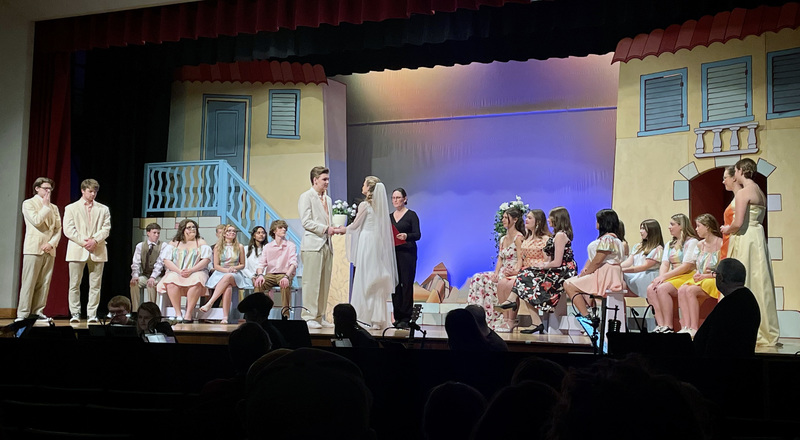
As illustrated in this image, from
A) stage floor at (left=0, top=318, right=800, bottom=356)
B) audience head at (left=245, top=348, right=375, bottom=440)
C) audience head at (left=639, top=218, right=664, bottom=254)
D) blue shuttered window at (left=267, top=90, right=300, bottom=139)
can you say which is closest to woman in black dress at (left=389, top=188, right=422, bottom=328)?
stage floor at (left=0, top=318, right=800, bottom=356)

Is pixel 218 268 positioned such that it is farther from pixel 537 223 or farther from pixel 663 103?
pixel 663 103

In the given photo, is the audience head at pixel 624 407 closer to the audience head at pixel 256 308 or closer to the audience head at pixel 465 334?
the audience head at pixel 465 334

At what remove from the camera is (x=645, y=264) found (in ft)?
24.1

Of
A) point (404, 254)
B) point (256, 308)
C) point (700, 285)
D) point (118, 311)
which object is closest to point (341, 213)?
point (404, 254)

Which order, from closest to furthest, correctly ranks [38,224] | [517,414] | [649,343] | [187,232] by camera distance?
[517,414] < [649,343] < [38,224] < [187,232]

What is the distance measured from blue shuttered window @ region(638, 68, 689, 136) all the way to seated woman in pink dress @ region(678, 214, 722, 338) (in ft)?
9.21

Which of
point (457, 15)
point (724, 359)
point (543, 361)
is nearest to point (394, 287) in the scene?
point (457, 15)

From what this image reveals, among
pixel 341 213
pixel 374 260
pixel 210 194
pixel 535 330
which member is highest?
pixel 210 194

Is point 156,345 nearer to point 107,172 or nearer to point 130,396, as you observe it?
point 130,396

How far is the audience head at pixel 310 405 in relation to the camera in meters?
1.15

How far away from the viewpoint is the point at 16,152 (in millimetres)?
9008

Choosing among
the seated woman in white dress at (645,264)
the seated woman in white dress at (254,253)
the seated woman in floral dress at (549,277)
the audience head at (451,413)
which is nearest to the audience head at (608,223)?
the seated woman in floral dress at (549,277)

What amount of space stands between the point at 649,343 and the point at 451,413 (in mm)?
2221

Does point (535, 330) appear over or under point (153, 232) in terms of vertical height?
under
